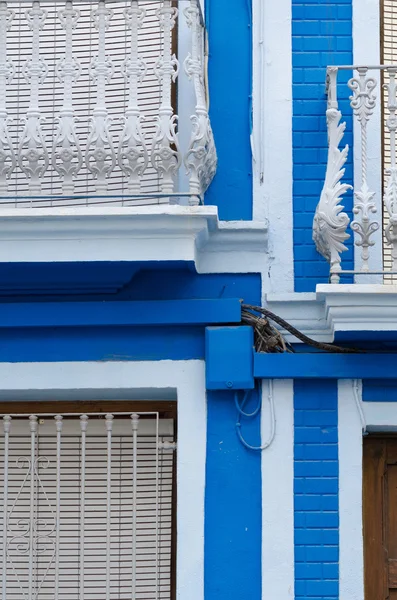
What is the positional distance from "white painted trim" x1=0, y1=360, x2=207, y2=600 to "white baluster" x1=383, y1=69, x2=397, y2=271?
3.77 ft

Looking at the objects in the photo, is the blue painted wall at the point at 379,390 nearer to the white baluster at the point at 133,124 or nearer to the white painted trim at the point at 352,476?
the white painted trim at the point at 352,476

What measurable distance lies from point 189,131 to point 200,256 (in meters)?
0.68

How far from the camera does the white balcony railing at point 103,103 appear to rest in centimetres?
660

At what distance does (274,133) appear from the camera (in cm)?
705

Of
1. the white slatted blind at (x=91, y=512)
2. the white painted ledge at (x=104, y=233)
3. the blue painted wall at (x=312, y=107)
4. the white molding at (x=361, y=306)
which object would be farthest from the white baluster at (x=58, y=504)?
the white molding at (x=361, y=306)

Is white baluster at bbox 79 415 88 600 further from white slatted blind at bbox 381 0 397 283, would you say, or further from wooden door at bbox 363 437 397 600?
white slatted blind at bbox 381 0 397 283

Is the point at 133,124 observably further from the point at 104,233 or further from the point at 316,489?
the point at 316,489

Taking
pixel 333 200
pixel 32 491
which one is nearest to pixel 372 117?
pixel 333 200

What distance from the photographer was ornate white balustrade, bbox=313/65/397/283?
658 cm

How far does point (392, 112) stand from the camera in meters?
6.59

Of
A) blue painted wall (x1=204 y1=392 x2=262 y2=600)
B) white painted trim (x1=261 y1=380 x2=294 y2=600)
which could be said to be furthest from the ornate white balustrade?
blue painted wall (x1=204 y1=392 x2=262 y2=600)

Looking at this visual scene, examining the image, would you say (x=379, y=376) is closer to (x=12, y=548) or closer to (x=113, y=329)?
(x=113, y=329)

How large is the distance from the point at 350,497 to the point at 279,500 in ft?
1.17

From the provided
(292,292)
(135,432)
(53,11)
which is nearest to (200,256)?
(292,292)
